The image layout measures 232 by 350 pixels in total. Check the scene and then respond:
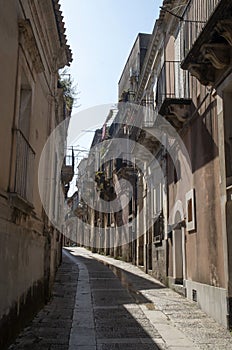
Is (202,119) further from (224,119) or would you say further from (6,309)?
(6,309)

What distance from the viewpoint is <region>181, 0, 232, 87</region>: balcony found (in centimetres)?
706

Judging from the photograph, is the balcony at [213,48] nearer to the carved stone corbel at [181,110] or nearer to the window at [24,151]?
the carved stone corbel at [181,110]

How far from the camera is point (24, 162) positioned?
22.3 ft

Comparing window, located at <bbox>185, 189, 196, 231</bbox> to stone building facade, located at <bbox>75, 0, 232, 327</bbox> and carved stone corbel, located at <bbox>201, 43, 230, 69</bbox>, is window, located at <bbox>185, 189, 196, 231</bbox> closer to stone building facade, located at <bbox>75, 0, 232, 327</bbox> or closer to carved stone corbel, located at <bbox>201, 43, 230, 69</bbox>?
stone building facade, located at <bbox>75, 0, 232, 327</bbox>

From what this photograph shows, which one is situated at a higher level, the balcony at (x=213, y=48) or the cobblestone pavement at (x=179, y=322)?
Answer: the balcony at (x=213, y=48)

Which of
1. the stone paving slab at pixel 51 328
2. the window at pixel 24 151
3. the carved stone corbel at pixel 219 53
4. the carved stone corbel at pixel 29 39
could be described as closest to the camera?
the stone paving slab at pixel 51 328

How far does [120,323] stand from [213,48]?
5.29 metres

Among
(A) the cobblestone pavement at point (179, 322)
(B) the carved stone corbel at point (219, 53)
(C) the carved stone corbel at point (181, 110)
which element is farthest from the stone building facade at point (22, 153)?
(C) the carved stone corbel at point (181, 110)

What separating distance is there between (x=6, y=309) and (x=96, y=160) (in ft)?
105

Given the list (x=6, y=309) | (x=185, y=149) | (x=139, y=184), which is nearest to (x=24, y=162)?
(x=6, y=309)

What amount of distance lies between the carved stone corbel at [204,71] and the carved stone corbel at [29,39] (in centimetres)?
313

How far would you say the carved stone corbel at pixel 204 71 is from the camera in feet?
28.1

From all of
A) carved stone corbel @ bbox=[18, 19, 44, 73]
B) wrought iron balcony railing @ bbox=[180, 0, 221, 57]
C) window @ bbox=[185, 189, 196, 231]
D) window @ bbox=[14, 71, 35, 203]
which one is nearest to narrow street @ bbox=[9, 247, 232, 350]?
window @ bbox=[185, 189, 196, 231]

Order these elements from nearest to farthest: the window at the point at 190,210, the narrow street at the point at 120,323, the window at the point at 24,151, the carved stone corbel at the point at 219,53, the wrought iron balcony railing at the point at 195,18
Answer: the narrow street at the point at 120,323
the window at the point at 24,151
the carved stone corbel at the point at 219,53
the wrought iron balcony railing at the point at 195,18
the window at the point at 190,210
